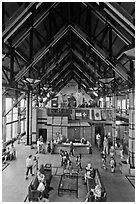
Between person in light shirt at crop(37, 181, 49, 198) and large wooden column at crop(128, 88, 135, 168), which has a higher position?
large wooden column at crop(128, 88, 135, 168)

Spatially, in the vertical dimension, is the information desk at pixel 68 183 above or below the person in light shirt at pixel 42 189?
below

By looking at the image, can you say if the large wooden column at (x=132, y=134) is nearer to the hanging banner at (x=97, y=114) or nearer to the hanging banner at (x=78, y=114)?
the hanging banner at (x=97, y=114)

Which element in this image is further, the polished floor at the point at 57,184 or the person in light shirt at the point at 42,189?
the polished floor at the point at 57,184

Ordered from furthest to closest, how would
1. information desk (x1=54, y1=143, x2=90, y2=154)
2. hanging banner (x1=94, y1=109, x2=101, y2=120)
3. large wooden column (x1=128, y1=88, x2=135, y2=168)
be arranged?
hanging banner (x1=94, y1=109, x2=101, y2=120)
information desk (x1=54, y1=143, x2=90, y2=154)
large wooden column (x1=128, y1=88, x2=135, y2=168)

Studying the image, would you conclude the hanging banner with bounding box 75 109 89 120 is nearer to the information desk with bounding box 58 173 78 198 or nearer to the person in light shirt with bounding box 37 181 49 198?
the information desk with bounding box 58 173 78 198

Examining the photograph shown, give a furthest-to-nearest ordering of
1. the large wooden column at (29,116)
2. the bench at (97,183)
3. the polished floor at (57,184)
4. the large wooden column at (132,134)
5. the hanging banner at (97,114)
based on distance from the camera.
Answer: the hanging banner at (97,114)
the large wooden column at (29,116)
the large wooden column at (132,134)
the polished floor at (57,184)
the bench at (97,183)

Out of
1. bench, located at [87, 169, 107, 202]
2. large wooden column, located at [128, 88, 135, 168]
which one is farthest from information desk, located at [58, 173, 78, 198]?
large wooden column, located at [128, 88, 135, 168]

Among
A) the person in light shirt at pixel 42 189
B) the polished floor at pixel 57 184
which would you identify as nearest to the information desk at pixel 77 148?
the polished floor at pixel 57 184

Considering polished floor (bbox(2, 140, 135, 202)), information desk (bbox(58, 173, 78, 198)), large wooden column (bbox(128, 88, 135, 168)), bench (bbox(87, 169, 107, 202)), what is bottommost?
polished floor (bbox(2, 140, 135, 202))

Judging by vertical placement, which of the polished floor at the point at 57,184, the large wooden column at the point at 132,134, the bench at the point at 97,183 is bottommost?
the polished floor at the point at 57,184

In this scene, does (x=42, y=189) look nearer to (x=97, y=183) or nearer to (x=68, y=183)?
(x=68, y=183)

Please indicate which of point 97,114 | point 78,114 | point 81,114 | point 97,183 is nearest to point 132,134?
point 97,183

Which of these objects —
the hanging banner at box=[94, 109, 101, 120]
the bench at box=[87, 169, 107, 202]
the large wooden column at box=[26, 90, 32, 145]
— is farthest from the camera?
the hanging banner at box=[94, 109, 101, 120]

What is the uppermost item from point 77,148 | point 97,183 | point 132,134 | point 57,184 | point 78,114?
point 78,114
